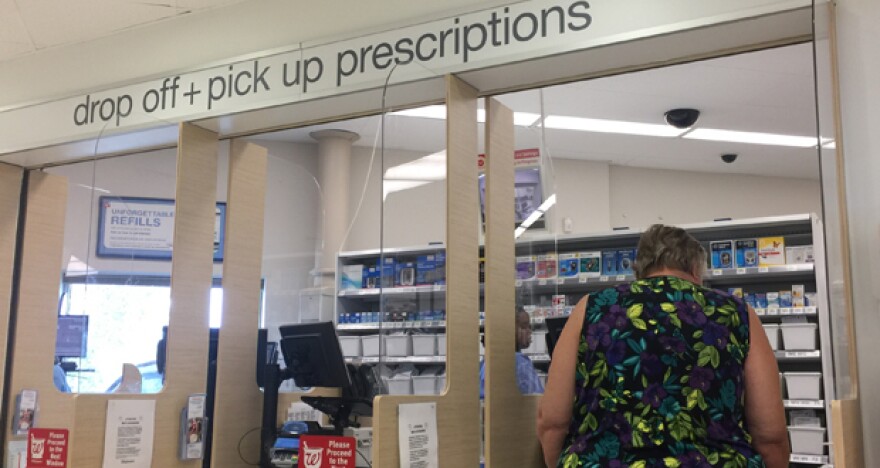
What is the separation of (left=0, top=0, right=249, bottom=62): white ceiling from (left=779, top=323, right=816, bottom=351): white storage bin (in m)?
3.90

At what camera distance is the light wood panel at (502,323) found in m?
3.15

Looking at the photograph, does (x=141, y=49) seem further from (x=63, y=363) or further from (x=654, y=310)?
(x=654, y=310)

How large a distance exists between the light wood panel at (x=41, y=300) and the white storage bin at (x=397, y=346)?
2626mm

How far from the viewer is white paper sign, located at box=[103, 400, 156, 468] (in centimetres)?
372

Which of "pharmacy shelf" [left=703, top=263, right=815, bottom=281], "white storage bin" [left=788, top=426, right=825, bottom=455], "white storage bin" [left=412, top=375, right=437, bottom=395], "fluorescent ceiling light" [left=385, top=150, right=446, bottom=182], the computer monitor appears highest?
"fluorescent ceiling light" [left=385, top=150, right=446, bottom=182]

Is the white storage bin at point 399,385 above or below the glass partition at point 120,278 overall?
below

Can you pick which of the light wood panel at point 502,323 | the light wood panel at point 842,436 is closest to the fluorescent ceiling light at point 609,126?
the light wood panel at point 502,323

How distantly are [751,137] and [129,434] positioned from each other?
6616 millimetres

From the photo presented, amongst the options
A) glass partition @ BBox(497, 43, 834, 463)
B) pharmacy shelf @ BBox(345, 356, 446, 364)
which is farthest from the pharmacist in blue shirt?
pharmacy shelf @ BBox(345, 356, 446, 364)

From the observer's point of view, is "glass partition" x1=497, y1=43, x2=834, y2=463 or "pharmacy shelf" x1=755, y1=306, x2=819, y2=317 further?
"pharmacy shelf" x1=755, y1=306, x2=819, y2=317

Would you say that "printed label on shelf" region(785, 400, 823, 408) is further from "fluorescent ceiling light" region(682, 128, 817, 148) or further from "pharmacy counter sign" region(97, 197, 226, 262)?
"pharmacy counter sign" region(97, 197, 226, 262)

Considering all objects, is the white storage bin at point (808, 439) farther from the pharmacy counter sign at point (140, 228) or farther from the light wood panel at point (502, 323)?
the pharmacy counter sign at point (140, 228)

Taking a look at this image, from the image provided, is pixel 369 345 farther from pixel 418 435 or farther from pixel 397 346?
pixel 418 435

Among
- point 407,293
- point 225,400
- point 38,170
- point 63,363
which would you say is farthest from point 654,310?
point 38,170
